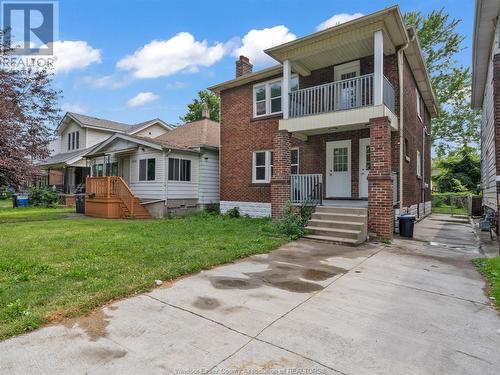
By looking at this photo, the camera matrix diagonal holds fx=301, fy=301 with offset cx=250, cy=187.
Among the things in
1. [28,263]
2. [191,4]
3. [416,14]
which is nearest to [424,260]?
[28,263]

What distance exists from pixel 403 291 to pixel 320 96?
24.2ft

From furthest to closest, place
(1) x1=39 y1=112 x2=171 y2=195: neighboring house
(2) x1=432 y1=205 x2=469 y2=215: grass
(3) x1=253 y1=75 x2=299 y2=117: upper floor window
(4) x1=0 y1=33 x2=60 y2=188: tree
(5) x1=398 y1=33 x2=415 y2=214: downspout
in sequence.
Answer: (1) x1=39 y1=112 x2=171 y2=195: neighboring house
(2) x1=432 y1=205 x2=469 y2=215: grass
(3) x1=253 y1=75 x2=299 y2=117: upper floor window
(4) x1=0 y1=33 x2=60 y2=188: tree
(5) x1=398 y1=33 x2=415 y2=214: downspout

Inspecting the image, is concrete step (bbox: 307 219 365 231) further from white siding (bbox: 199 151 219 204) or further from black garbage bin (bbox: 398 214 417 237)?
white siding (bbox: 199 151 219 204)

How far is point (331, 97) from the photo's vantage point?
10047 mm

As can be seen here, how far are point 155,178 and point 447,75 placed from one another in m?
25.0

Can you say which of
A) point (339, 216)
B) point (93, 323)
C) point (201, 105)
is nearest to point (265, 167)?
point (339, 216)

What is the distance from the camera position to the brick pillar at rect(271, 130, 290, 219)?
10.4 metres

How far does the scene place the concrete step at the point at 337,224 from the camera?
8273mm

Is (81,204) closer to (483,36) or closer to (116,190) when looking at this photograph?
(116,190)

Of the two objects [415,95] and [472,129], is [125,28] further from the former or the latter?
[472,129]

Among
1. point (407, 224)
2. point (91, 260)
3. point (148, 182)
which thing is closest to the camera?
point (91, 260)

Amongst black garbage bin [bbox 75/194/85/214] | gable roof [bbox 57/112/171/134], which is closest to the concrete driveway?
black garbage bin [bbox 75/194/85/214]

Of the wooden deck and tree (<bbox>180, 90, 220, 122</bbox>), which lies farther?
tree (<bbox>180, 90, 220, 122</bbox>)

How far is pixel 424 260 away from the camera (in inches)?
254
